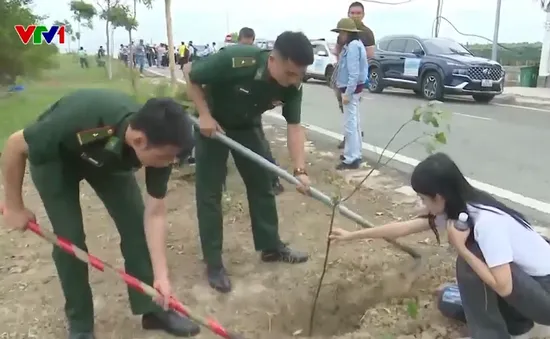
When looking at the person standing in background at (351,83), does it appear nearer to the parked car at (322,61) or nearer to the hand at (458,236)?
the hand at (458,236)

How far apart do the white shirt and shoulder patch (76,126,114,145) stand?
4.56 feet

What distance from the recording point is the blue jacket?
6273 millimetres

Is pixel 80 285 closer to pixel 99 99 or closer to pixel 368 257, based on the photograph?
pixel 99 99

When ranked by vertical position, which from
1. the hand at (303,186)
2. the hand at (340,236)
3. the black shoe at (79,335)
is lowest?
the black shoe at (79,335)

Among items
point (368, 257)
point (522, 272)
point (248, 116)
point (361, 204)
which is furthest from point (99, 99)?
point (361, 204)

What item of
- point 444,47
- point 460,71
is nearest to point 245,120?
point 460,71

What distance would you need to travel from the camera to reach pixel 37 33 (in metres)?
14.7

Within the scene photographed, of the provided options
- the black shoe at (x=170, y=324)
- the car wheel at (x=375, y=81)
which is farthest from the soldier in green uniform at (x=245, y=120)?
the car wheel at (x=375, y=81)

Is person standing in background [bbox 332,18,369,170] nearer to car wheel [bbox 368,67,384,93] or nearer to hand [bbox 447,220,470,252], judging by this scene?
hand [bbox 447,220,470,252]

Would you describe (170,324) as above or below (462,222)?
below

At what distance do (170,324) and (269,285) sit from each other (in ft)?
2.44

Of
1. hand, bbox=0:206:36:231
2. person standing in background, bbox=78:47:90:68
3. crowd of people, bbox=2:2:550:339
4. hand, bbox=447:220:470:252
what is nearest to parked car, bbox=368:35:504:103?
crowd of people, bbox=2:2:550:339

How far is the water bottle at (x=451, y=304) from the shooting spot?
302cm

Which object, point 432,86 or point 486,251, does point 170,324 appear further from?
point 432,86
